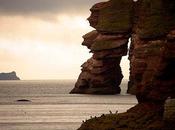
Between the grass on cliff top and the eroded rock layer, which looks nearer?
the grass on cliff top

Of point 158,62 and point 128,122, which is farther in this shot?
point 158,62

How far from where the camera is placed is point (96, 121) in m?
71.4

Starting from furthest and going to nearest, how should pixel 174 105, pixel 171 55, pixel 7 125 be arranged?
pixel 7 125, pixel 171 55, pixel 174 105

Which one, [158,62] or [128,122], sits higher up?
[158,62]

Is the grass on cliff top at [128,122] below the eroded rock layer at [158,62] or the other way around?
below

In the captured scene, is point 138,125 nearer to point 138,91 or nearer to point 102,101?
point 138,91

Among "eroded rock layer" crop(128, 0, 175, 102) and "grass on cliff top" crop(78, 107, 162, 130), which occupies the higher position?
"eroded rock layer" crop(128, 0, 175, 102)

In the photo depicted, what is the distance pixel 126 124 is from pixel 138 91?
6.26 meters

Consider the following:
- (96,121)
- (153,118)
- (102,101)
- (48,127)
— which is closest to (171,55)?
(153,118)

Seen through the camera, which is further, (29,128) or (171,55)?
(29,128)

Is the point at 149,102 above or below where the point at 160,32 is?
below

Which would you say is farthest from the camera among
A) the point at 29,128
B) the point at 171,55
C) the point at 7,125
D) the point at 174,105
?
the point at 7,125

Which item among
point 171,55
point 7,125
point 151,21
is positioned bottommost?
point 7,125

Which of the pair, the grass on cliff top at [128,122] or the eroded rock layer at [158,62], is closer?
the grass on cliff top at [128,122]
